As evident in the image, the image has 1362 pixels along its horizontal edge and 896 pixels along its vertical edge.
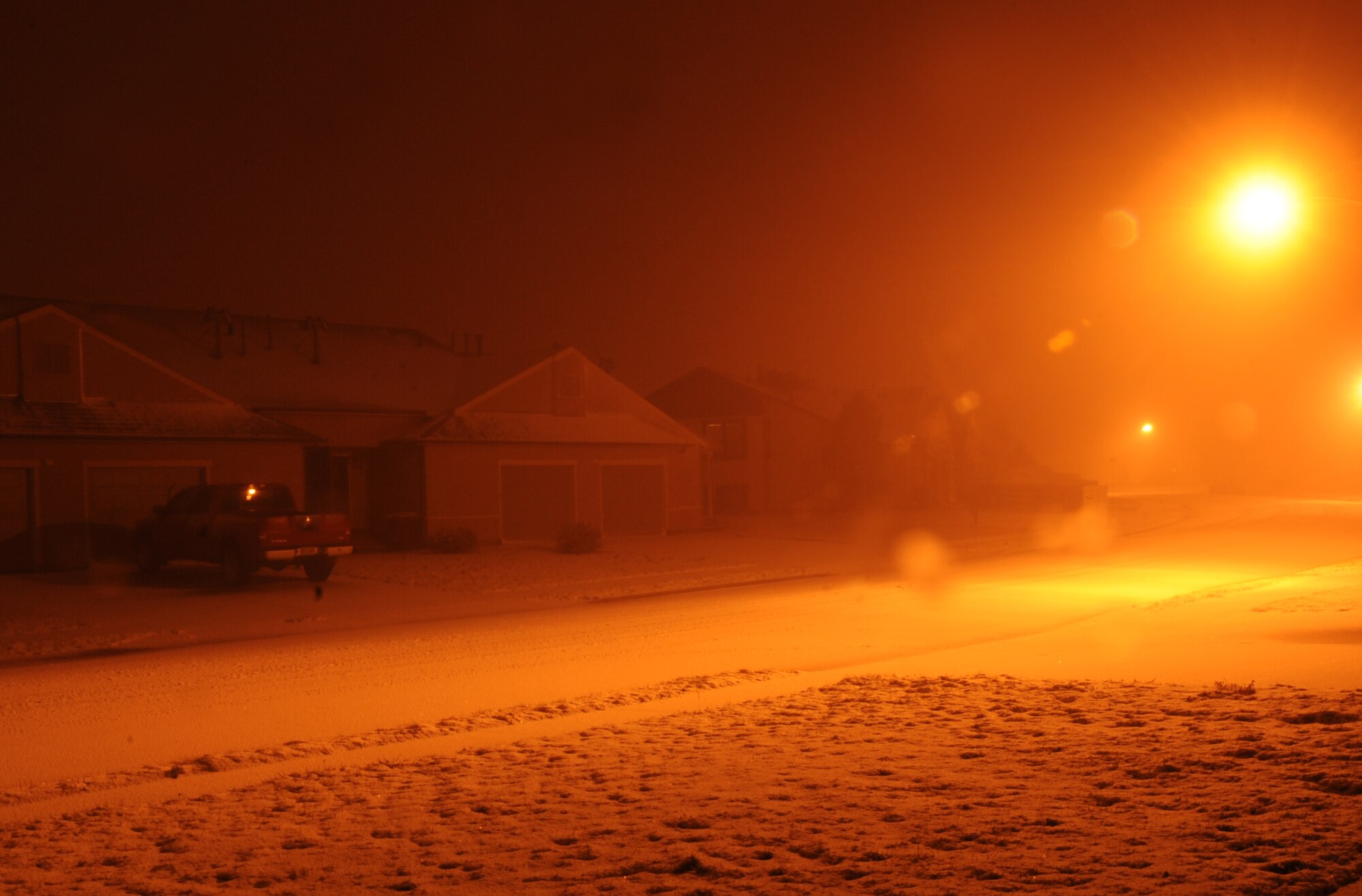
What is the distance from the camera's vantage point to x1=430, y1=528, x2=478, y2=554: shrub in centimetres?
2809

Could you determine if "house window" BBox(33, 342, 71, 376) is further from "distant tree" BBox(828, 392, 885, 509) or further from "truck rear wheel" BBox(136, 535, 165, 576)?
"distant tree" BBox(828, 392, 885, 509)

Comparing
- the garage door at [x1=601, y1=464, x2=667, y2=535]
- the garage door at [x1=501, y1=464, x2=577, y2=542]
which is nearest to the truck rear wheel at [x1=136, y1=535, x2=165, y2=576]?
the garage door at [x1=501, y1=464, x2=577, y2=542]

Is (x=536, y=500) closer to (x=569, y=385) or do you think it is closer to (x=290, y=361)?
(x=569, y=385)

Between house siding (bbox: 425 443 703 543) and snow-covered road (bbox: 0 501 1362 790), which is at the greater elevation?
house siding (bbox: 425 443 703 543)

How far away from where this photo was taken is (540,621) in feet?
50.1

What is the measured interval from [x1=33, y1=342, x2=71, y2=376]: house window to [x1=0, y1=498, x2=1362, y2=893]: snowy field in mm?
9789

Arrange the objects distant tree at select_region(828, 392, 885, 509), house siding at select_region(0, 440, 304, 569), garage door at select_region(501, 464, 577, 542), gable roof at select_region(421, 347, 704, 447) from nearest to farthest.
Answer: house siding at select_region(0, 440, 304, 569), gable roof at select_region(421, 347, 704, 447), garage door at select_region(501, 464, 577, 542), distant tree at select_region(828, 392, 885, 509)

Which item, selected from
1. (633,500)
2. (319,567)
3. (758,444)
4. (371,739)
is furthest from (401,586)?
(758,444)

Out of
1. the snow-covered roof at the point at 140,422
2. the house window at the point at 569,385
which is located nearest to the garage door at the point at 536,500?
the house window at the point at 569,385

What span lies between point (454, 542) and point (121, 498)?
7682 millimetres

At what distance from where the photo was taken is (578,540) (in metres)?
27.9

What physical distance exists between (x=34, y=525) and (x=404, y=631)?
1356 centimetres

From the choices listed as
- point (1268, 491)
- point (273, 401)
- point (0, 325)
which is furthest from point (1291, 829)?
point (1268, 491)

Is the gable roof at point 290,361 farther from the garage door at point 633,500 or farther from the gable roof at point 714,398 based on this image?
the gable roof at point 714,398
